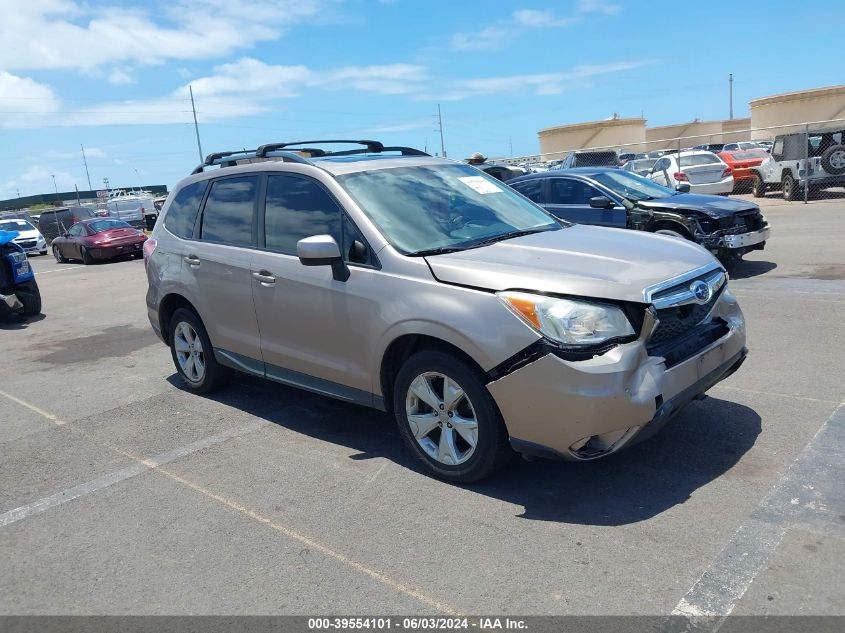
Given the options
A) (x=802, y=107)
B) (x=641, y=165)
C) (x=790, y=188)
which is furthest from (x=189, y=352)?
(x=802, y=107)

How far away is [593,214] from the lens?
35.7 feet

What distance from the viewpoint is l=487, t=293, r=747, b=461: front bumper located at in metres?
3.68

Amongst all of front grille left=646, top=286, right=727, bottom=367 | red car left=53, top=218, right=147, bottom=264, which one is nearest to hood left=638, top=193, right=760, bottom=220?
front grille left=646, top=286, right=727, bottom=367

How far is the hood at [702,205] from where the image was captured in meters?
9.97

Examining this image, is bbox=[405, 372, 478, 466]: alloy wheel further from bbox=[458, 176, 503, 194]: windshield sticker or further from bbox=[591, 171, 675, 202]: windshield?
bbox=[591, 171, 675, 202]: windshield

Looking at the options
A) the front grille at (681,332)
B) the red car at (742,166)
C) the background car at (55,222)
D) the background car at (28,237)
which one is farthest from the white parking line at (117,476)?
the background car at (55,222)

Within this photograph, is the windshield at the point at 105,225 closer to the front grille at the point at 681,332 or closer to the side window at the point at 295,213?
the side window at the point at 295,213

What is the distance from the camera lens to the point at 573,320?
12.4ft

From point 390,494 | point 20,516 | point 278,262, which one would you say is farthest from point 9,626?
point 278,262

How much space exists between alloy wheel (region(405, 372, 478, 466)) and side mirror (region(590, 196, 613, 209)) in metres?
6.60

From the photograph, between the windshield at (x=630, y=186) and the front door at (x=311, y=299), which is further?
the windshield at (x=630, y=186)

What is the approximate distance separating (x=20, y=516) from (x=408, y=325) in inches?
98.0

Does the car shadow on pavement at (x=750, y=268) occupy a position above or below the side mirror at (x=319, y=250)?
below

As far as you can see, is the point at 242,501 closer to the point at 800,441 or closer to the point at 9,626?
the point at 9,626
